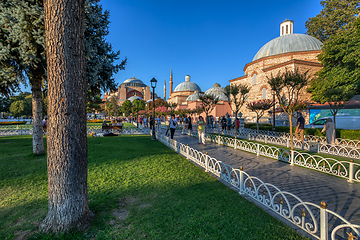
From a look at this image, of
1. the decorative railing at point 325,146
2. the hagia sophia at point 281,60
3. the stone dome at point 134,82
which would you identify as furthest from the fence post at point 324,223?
→ the stone dome at point 134,82

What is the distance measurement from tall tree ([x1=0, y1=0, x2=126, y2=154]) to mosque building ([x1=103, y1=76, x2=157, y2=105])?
7128 centimetres

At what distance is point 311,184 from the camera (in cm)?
436

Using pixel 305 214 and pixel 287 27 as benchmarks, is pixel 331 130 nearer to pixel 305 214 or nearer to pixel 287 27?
pixel 305 214

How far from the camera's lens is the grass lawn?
2.47 m

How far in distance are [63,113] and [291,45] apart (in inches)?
1196

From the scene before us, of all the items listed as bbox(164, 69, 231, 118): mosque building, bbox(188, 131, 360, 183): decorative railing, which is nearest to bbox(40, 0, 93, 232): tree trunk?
bbox(188, 131, 360, 183): decorative railing

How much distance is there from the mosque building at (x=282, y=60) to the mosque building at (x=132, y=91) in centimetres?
5686

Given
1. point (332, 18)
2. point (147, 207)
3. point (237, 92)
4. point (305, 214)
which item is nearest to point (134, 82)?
point (332, 18)

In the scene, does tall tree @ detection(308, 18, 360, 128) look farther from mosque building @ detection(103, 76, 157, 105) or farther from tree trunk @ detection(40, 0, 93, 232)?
mosque building @ detection(103, 76, 157, 105)

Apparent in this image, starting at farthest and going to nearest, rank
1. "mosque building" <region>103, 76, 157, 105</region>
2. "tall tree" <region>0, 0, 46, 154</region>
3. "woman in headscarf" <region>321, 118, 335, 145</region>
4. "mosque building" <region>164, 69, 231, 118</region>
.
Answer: "mosque building" <region>103, 76, 157, 105</region>, "mosque building" <region>164, 69, 231, 118</region>, "woman in headscarf" <region>321, 118, 335, 145</region>, "tall tree" <region>0, 0, 46, 154</region>

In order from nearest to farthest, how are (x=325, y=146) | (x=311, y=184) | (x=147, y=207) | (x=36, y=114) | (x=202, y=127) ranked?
(x=147, y=207), (x=311, y=184), (x=36, y=114), (x=325, y=146), (x=202, y=127)

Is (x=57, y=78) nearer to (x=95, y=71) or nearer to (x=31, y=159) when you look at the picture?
(x=95, y=71)

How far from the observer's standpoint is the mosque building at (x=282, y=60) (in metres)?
22.8

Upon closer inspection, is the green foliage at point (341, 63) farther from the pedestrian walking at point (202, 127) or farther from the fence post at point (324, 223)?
the fence post at point (324, 223)
